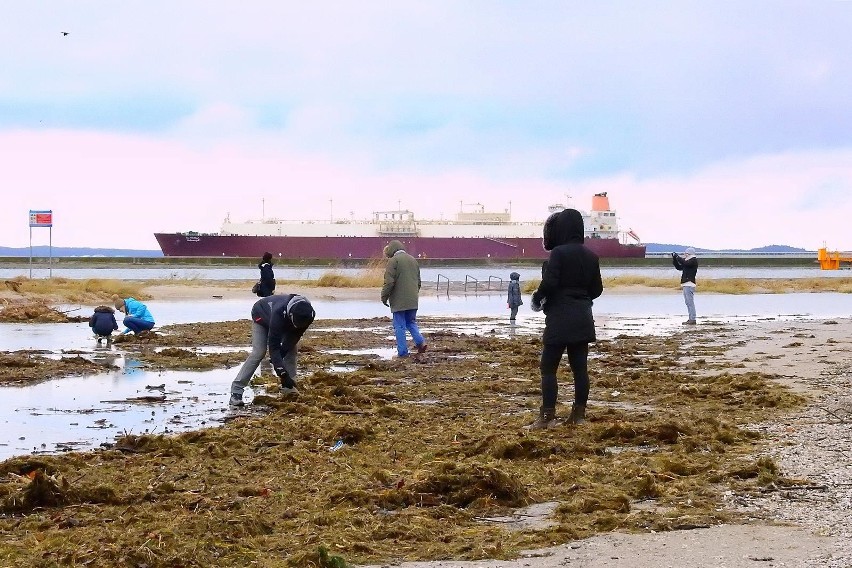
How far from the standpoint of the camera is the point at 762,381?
13.0m

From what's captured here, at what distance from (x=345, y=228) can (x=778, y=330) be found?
95659 millimetres

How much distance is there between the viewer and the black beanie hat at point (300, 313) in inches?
449

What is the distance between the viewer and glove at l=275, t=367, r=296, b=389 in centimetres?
1195

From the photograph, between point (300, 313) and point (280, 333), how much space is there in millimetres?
483

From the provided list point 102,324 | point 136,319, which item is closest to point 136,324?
point 136,319

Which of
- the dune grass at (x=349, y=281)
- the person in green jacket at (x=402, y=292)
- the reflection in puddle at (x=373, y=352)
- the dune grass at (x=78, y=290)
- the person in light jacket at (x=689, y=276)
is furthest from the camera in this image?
the dune grass at (x=349, y=281)

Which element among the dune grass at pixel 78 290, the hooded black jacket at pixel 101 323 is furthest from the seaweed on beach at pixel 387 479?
the dune grass at pixel 78 290

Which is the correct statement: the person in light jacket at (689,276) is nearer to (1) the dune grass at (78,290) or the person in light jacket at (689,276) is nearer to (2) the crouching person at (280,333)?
(2) the crouching person at (280,333)

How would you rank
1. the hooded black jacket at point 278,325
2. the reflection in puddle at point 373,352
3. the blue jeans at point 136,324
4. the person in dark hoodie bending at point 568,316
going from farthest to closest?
the blue jeans at point 136,324
the reflection in puddle at point 373,352
the hooded black jacket at point 278,325
the person in dark hoodie bending at point 568,316

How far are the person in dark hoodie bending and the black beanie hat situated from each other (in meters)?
2.55

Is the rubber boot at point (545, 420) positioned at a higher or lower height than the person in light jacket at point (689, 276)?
lower

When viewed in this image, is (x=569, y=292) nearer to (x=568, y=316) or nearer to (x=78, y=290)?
(x=568, y=316)

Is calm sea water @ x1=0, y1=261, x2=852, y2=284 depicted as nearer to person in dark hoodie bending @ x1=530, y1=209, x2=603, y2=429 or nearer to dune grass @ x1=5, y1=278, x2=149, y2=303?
dune grass @ x1=5, y1=278, x2=149, y2=303

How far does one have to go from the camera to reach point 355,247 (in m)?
114
